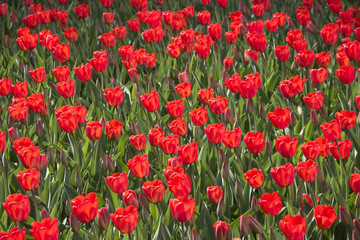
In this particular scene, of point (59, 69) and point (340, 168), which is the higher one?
point (59, 69)

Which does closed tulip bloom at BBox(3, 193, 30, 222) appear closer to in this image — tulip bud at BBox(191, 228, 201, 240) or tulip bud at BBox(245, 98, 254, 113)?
tulip bud at BBox(191, 228, 201, 240)

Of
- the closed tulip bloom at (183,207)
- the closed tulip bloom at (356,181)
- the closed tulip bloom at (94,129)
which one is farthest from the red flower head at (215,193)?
the closed tulip bloom at (94,129)

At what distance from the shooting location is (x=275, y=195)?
Answer: 201 cm

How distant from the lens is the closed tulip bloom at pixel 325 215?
1.96 m

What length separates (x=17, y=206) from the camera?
1.99 meters

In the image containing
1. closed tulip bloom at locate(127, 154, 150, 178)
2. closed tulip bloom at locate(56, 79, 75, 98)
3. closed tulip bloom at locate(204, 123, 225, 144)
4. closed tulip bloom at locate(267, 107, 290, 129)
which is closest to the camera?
closed tulip bloom at locate(127, 154, 150, 178)

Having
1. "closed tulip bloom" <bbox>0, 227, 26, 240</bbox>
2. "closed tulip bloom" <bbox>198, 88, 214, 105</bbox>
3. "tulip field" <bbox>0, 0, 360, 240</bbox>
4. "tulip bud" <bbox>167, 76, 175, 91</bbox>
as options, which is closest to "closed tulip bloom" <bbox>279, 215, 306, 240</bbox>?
"tulip field" <bbox>0, 0, 360, 240</bbox>

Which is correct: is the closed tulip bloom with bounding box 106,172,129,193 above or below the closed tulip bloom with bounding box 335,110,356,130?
above

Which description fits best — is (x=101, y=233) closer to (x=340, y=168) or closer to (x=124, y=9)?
(x=340, y=168)

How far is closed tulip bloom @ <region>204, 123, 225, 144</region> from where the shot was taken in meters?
2.52

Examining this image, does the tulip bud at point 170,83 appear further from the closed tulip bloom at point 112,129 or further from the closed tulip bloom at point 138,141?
the closed tulip bloom at point 138,141

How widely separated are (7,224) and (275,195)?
1175 millimetres

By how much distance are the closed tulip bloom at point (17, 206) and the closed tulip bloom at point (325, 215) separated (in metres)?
0.99

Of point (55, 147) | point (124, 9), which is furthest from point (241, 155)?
point (124, 9)
